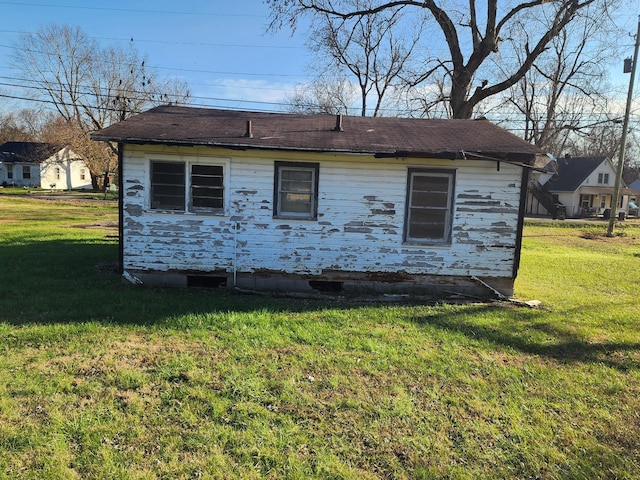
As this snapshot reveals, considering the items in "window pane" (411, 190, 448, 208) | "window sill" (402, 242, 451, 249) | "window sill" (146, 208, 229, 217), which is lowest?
"window sill" (402, 242, 451, 249)

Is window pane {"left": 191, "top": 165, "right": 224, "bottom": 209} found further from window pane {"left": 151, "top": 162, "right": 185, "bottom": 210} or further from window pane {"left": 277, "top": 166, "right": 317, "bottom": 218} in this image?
window pane {"left": 277, "top": 166, "right": 317, "bottom": 218}

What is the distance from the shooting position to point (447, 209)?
7711 millimetres

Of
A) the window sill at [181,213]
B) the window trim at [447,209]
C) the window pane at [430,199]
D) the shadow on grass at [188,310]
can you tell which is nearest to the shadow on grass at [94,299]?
the shadow on grass at [188,310]

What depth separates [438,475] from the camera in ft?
9.29

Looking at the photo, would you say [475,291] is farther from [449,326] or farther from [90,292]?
[90,292]

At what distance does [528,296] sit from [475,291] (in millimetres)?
1159

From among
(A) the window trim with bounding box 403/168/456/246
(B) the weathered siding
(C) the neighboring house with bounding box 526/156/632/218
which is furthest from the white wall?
(C) the neighboring house with bounding box 526/156/632/218

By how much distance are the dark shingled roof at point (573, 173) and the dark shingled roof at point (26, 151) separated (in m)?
54.5

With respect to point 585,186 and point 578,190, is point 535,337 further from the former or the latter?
point 585,186

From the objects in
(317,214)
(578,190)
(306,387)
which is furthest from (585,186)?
(306,387)

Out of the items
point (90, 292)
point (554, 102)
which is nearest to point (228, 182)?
point (90, 292)

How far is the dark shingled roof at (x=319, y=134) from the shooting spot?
7203 millimetres

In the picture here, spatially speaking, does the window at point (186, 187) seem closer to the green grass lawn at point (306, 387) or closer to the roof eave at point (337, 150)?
the roof eave at point (337, 150)

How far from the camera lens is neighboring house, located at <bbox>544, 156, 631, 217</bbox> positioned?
4184cm
